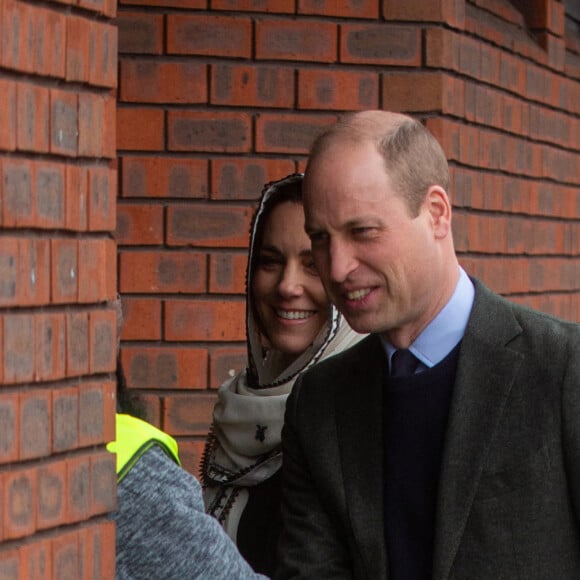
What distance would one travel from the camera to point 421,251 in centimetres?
242

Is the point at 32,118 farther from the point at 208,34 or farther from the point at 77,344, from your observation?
the point at 208,34

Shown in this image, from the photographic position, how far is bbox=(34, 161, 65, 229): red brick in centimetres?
200

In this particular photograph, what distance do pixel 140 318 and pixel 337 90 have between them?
91 centimetres

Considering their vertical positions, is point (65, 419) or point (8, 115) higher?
point (8, 115)

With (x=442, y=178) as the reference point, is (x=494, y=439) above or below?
below

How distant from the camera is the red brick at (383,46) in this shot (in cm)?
431

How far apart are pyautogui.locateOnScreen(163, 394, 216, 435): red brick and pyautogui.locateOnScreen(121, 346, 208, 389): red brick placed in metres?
0.04

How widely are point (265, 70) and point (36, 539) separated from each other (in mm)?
2466

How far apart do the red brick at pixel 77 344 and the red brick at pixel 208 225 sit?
2.11 metres

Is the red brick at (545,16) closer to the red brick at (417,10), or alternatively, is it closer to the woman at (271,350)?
the red brick at (417,10)

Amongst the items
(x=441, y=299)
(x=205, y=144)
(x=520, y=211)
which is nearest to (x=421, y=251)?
(x=441, y=299)

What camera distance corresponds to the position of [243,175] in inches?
167

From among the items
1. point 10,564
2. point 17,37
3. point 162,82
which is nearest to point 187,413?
point 162,82

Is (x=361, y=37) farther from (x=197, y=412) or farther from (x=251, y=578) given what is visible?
(x=251, y=578)
